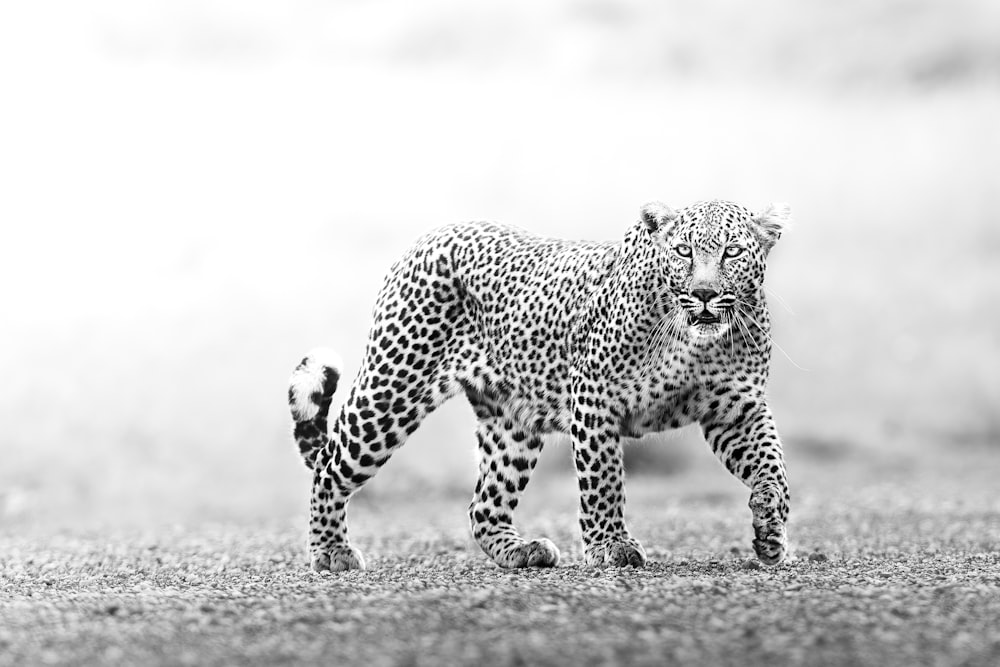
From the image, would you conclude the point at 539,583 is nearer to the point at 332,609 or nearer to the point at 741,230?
the point at 332,609

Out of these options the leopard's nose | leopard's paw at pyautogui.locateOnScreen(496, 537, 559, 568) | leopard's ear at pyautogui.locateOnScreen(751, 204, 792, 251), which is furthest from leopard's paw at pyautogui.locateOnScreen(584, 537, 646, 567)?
leopard's ear at pyautogui.locateOnScreen(751, 204, 792, 251)

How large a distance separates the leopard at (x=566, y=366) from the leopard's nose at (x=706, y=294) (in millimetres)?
15

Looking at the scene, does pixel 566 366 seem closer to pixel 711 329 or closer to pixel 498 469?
pixel 498 469

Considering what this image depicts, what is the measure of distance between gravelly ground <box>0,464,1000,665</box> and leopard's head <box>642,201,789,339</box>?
186 cm

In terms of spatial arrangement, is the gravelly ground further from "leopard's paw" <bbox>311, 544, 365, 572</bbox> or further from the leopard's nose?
the leopard's nose

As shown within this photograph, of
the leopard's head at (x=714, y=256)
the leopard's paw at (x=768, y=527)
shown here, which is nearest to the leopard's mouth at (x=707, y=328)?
the leopard's head at (x=714, y=256)

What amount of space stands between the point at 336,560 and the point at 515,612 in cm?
439

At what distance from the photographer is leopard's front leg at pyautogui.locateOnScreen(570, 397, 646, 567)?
10875 millimetres

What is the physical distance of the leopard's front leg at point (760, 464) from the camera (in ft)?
34.7

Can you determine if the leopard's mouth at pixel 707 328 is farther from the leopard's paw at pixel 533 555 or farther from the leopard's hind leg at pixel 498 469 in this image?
the leopard's paw at pixel 533 555

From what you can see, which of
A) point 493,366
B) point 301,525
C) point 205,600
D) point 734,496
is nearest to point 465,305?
point 493,366

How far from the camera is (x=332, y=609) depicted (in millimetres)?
8203

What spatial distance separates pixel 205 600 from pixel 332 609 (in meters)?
1.16

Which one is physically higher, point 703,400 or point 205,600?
point 703,400
